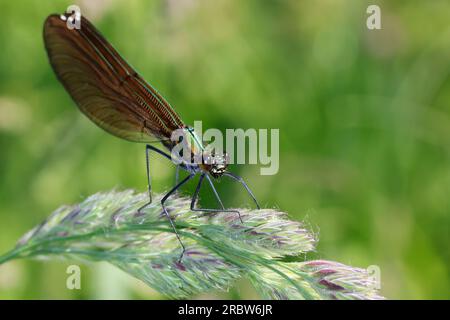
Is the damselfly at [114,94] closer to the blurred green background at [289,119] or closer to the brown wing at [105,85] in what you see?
the brown wing at [105,85]

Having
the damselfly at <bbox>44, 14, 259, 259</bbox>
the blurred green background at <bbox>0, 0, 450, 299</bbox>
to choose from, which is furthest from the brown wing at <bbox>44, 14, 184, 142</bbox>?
the blurred green background at <bbox>0, 0, 450, 299</bbox>

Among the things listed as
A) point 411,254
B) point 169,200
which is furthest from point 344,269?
point 411,254

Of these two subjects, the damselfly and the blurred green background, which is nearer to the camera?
the damselfly

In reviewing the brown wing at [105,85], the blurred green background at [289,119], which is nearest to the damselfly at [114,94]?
the brown wing at [105,85]

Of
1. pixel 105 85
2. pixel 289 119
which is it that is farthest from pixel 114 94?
pixel 289 119

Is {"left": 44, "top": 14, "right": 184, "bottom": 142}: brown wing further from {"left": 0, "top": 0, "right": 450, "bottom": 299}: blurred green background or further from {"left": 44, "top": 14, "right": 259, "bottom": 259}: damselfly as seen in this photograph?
{"left": 0, "top": 0, "right": 450, "bottom": 299}: blurred green background
